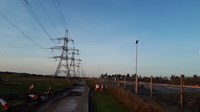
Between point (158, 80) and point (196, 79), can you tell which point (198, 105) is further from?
point (158, 80)

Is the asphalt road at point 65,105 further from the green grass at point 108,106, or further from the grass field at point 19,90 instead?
the grass field at point 19,90

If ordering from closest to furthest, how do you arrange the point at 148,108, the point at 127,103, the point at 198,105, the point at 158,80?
the point at 148,108 → the point at 127,103 → the point at 198,105 → the point at 158,80

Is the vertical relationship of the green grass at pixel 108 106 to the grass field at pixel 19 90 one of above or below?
below

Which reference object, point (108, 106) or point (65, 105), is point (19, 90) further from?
point (108, 106)

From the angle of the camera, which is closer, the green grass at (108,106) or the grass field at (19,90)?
the green grass at (108,106)

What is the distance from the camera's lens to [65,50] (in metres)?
88.3

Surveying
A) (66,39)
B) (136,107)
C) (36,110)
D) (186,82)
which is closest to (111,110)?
(136,107)

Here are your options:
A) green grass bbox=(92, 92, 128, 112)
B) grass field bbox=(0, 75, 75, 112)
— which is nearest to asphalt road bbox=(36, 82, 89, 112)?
green grass bbox=(92, 92, 128, 112)

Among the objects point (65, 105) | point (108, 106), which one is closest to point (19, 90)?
point (65, 105)

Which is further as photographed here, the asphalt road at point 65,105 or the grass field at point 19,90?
the grass field at point 19,90

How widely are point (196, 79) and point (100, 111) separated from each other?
5698 centimetres

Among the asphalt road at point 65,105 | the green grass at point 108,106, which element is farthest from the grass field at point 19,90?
the green grass at point 108,106

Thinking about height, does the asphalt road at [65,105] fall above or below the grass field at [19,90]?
below

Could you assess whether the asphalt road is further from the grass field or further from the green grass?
the grass field
